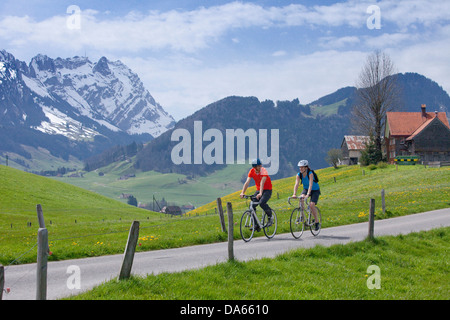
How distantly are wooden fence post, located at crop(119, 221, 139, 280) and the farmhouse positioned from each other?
92169mm

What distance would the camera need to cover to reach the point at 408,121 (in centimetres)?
10338

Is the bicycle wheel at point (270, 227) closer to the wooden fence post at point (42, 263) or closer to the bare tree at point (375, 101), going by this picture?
the wooden fence post at point (42, 263)

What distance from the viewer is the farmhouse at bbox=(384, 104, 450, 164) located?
96.0 meters

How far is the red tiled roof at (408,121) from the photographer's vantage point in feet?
330

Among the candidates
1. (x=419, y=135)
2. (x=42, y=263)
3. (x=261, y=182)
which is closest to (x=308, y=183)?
(x=261, y=182)

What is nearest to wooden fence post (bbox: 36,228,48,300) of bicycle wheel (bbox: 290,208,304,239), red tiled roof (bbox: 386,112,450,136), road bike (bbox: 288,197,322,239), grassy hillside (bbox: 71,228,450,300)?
grassy hillside (bbox: 71,228,450,300)

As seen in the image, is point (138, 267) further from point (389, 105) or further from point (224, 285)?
point (389, 105)

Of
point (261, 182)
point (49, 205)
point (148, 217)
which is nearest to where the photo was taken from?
point (261, 182)

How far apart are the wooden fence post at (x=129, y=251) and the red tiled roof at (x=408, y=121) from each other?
325 feet

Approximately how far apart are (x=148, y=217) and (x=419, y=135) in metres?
60.9

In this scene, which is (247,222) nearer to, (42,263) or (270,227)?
(270,227)
